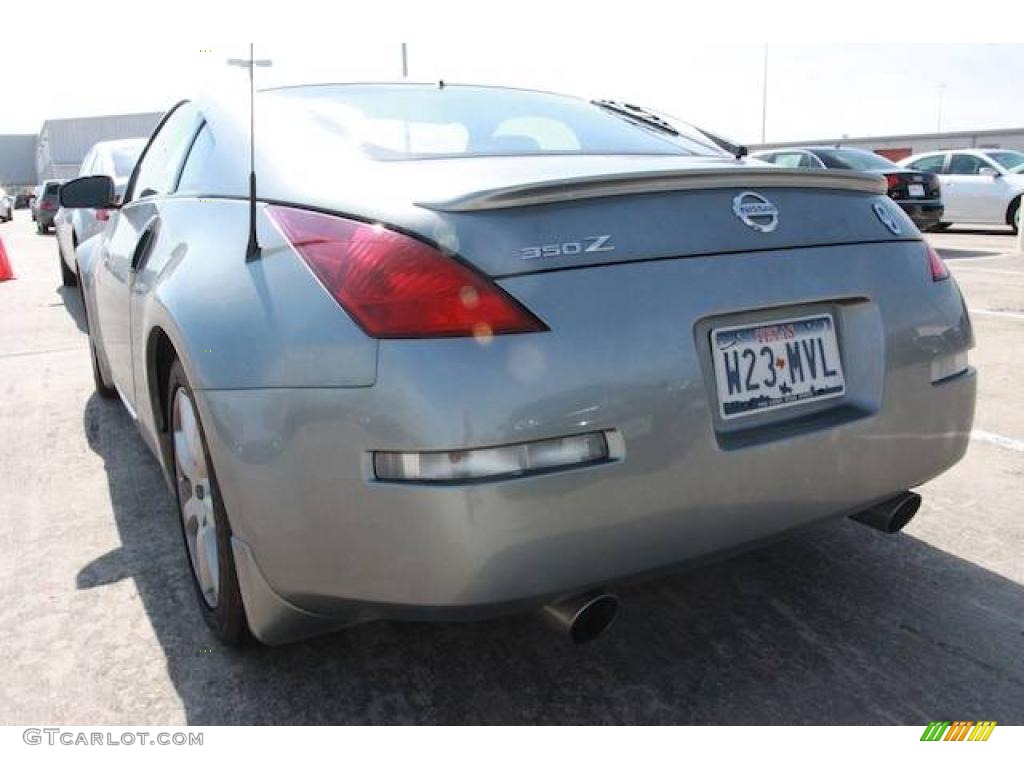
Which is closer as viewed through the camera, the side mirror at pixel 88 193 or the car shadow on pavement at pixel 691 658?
the car shadow on pavement at pixel 691 658

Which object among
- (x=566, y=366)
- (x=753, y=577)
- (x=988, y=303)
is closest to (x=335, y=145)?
(x=566, y=366)

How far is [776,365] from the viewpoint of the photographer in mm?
1917

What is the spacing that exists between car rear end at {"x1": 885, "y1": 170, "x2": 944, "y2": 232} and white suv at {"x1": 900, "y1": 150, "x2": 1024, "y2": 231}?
2172 millimetres

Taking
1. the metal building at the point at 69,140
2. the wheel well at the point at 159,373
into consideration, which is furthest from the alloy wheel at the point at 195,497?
the metal building at the point at 69,140

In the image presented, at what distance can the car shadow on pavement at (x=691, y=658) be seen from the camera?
2.05 m

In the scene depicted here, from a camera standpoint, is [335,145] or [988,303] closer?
[335,145]

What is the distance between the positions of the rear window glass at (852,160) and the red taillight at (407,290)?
11946 millimetres

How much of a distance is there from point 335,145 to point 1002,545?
240 centimetres

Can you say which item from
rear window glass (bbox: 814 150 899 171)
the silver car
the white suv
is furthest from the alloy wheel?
the white suv

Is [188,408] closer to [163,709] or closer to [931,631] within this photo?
[163,709]

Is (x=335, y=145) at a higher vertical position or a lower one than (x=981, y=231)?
higher

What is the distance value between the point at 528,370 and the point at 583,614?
1.66 ft

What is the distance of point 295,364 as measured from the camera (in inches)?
69.6
